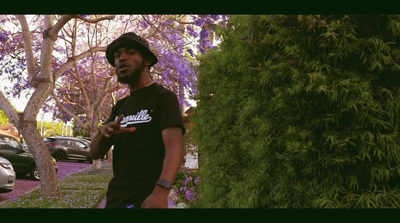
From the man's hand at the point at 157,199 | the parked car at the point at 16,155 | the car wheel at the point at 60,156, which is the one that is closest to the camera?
the man's hand at the point at 157,199

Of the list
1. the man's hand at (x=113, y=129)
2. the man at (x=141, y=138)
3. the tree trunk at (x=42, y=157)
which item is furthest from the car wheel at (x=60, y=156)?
the man's hand at (x=113, y=129)

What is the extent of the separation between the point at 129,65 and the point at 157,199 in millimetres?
919

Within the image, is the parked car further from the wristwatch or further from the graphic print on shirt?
the wristwatch

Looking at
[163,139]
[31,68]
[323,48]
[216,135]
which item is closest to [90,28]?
[31,68]

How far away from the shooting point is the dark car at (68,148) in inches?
1233

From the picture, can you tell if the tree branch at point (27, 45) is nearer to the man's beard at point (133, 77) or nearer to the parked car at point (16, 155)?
the parked car at point (16, 155)

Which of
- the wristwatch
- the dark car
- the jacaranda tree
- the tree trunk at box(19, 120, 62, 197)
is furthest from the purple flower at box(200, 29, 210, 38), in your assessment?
the dark car

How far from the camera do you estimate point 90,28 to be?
2052 cm

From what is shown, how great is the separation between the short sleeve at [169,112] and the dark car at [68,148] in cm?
2957

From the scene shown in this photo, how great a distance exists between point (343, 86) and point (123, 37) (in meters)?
2.22

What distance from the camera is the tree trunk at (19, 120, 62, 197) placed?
36.1ft

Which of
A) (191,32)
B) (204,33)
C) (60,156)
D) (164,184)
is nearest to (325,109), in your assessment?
(164,184)

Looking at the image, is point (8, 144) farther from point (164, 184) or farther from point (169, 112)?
point (164, 184)

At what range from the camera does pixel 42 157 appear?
36.6 feet
